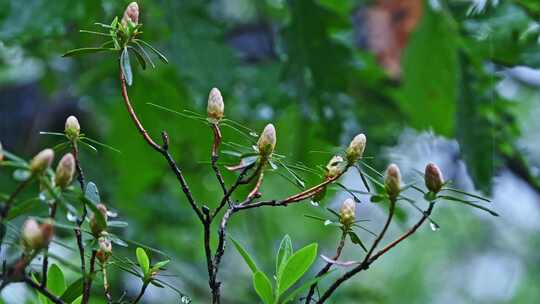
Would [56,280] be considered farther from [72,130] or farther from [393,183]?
[393,183]

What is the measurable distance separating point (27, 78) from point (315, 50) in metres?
1.42

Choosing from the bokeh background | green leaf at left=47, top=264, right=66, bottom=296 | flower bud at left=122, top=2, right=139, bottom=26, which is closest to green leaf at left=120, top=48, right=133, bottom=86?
flower bud at left=122, top=2, right=139, bottom=26

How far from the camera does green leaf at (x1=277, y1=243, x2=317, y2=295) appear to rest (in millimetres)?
515

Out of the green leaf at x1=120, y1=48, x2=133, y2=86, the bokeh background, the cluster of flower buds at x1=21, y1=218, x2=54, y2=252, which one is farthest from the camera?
the bokeh background

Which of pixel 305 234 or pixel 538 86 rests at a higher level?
pixel 538 86

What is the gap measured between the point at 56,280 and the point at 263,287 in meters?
0.13

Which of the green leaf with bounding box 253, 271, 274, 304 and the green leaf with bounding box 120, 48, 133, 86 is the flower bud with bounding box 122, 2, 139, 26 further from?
the green leaf with bounding box 253, 271, 274, 304

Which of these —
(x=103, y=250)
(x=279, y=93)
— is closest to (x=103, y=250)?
(x=103, y=250)

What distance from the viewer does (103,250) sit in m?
0.48

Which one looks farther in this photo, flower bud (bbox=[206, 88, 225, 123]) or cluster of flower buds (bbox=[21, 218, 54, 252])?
flower bud (bbox=[206, 88, 225, 123])

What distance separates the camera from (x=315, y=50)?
115 cm

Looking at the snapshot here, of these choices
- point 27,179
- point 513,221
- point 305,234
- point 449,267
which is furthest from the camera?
point 449,267

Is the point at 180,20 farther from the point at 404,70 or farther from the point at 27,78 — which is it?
the point at 27,78

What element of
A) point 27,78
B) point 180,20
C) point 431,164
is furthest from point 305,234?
point 431,164
